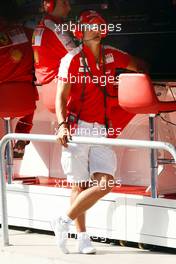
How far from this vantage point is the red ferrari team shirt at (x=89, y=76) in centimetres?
670

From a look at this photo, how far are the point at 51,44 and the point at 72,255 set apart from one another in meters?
1.64

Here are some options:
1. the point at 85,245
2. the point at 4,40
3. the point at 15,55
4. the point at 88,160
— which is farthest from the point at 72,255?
the point at 4,40

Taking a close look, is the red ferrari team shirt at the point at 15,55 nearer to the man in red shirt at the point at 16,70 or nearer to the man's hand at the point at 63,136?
the man in red shirt at the point at 16,70

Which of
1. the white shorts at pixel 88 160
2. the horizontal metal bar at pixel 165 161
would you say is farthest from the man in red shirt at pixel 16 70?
the horizontal metal bar at pixel 165 161

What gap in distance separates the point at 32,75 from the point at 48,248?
1.54 m

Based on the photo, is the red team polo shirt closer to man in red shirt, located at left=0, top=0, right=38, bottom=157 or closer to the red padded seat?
the red padded seat

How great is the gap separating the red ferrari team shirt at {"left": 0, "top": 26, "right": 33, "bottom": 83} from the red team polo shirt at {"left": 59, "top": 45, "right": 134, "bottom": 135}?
958mm

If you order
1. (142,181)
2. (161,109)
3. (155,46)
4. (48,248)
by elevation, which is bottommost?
(48,248)

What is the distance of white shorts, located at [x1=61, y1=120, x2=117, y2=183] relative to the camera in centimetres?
670

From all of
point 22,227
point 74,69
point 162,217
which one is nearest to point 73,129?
point 74,69

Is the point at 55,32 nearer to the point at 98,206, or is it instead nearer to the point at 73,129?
the point at 73,129

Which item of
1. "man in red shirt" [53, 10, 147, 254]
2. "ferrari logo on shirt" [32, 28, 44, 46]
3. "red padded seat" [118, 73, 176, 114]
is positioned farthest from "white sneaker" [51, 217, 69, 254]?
"ferrari logo on shirt" [32, 28, 44, 46]

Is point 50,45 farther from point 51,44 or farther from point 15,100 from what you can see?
point 15,100

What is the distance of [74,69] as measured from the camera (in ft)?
22.0
